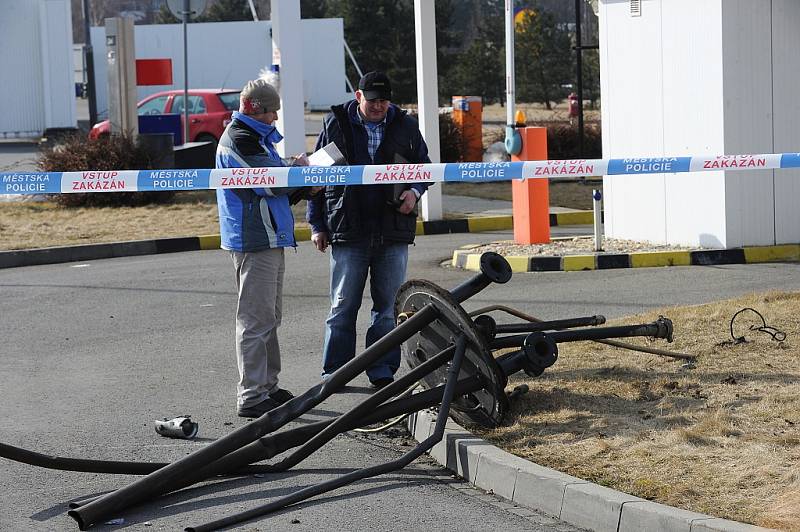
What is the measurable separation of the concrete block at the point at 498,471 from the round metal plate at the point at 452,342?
1.09ft

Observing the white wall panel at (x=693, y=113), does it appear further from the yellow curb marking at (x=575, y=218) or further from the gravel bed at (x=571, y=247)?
the yellow curb marking at (x=575, y=218)

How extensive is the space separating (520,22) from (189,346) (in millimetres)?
37776

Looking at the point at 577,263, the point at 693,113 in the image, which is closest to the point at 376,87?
the point at 577,263

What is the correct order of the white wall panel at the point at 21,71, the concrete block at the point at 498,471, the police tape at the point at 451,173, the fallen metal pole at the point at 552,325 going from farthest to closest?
the white wall panel at the point at 21,71 < the police tape at the point at 451,173 < the fallen metal pole at the point at 552,325 < the concrete block at the point at 498,471

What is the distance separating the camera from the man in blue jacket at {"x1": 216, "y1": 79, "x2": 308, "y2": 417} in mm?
7156

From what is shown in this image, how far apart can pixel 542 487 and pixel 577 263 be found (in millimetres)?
7213

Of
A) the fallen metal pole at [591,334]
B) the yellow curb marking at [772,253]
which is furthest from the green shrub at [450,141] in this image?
the fallen metal pole at [591,334]

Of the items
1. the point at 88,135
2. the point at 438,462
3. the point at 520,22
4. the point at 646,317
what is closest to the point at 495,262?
the point at 438,462

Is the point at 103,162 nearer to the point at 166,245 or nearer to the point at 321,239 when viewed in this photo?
the point at 166,245

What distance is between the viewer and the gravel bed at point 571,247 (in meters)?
12.9

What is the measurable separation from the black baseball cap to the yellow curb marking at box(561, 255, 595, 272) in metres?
5.42

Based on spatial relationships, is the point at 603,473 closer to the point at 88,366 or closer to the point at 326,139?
the point at 326,139

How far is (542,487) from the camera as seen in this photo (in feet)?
18.0

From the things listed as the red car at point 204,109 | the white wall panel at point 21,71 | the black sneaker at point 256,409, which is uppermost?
the white wall panel at point 21,71
